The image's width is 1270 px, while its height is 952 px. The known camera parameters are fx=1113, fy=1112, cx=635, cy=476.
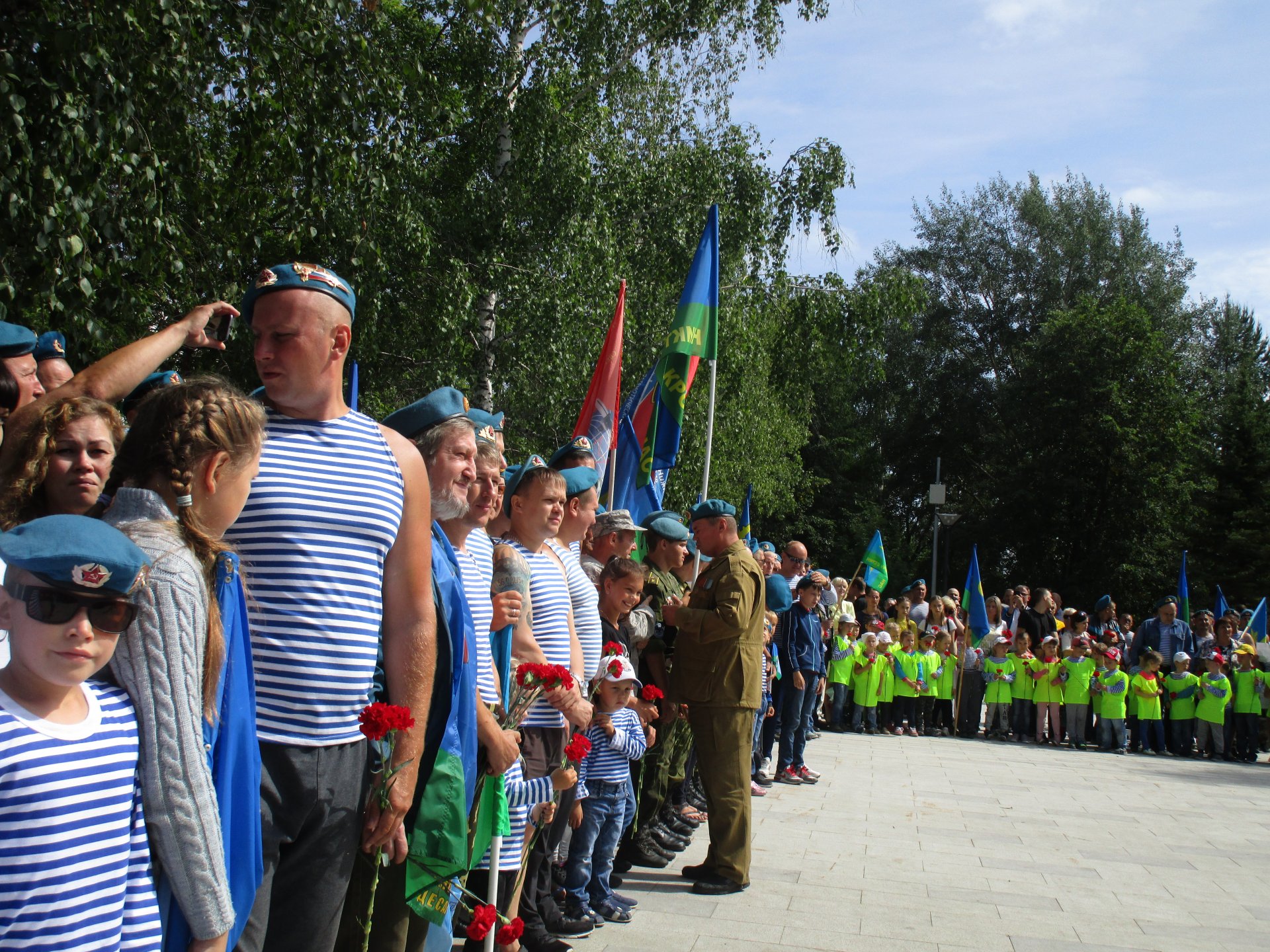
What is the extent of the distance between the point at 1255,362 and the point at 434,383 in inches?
1576

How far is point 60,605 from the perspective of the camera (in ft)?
6.00

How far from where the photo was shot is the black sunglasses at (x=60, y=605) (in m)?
1.83

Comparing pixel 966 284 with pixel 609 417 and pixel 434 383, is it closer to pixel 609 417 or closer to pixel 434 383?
pixel 434 383

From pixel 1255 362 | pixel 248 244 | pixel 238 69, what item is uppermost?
pixel 1255 362

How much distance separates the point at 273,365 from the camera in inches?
106

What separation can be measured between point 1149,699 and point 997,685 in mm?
2009

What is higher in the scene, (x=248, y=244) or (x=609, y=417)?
(x=248, y=244)

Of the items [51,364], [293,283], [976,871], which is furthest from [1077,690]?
[293,283]

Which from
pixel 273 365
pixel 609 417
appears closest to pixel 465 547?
pixel 273 365

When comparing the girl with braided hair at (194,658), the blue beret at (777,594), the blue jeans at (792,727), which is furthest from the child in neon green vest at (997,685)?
the girl with braided hair at (194,658)

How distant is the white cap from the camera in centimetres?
496

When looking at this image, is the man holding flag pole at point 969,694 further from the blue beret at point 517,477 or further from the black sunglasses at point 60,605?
the black sunglasses at point 60,605

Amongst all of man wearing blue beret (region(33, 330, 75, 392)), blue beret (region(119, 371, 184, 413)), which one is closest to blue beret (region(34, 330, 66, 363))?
man wearing blue beret (region(33, 330, 75, 392))

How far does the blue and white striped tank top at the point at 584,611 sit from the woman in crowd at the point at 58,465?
231 centimetres
